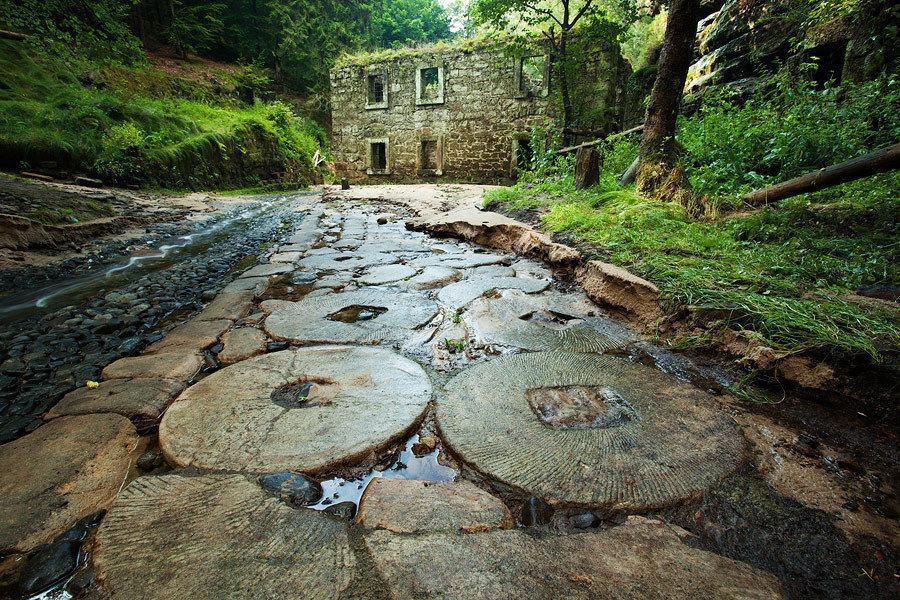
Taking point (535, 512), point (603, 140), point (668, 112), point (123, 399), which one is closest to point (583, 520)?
point (535, 512)

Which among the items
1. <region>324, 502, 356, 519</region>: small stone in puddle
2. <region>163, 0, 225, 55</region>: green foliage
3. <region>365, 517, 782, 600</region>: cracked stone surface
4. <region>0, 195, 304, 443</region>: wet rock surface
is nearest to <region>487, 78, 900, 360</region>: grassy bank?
<region>365, 517, 782, 600</region>: cracked stone surface

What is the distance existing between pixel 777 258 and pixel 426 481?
2256 millimetres

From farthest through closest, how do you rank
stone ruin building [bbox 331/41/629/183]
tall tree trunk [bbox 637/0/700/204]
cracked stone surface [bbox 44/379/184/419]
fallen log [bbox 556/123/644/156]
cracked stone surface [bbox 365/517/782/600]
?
Result: stone ruin building [bbox 331/41/629/183]
fallen log [bbox 556/123/644/156]
tall tree trunk [bbox 637/0/700/204]
cracked stone surface [bbox 44/379/184/419]
cracked stone surface [bbox 365/517/782/600]

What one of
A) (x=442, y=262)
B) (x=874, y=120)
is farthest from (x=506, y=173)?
(x=442, y=262)

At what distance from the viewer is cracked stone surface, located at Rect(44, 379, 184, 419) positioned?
3.95ft

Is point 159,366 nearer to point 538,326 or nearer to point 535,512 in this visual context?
point 535,512

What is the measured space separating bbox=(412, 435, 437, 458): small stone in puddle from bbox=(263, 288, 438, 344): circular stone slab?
2.30 feet

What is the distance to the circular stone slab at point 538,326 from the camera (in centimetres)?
173

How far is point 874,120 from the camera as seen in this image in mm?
3480

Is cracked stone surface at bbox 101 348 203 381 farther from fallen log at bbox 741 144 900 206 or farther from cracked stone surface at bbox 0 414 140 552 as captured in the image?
fallen log at bbox 741 144 900 206

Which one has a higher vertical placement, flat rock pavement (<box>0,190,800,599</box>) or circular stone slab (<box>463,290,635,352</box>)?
circular stone slab (<box>463,290,635,352</box>)

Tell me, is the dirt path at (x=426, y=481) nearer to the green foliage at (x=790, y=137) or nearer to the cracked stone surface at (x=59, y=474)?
the cracked stone surface at (x=59, y=474)

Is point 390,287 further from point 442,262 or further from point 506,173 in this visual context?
point 506,173

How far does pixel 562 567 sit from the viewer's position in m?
0.70
